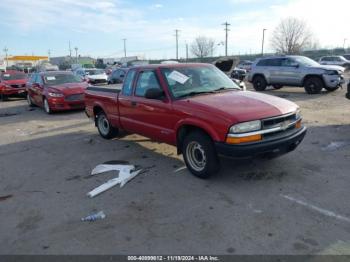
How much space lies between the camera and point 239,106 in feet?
15.0

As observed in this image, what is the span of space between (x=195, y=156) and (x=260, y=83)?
13.4 m

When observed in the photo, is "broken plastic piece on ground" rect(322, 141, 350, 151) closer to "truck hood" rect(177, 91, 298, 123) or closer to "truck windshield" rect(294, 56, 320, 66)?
"truck hood" rect(177, 91, 298, 123)

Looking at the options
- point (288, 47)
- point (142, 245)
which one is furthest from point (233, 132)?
point (288, 47)

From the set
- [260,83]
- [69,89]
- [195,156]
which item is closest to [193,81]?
[195,156]

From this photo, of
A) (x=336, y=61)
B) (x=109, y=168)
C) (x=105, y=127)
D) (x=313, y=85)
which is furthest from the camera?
(x=336, y=61)

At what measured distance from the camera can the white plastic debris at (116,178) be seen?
475 cm

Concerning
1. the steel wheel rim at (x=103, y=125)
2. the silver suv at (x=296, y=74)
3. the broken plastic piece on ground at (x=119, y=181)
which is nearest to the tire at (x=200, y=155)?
the broken plastic piece on ground at (x=119, y=181)

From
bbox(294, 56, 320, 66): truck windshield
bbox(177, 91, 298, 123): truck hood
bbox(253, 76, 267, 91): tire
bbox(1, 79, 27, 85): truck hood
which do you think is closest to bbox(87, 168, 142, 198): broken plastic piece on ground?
bbox(177, 91, 298, 123): truck hood

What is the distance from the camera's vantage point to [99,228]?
146 inches

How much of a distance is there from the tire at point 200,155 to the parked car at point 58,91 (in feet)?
26.3

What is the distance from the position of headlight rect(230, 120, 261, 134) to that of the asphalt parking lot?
873 millimetres

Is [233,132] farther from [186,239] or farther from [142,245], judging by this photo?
[142,245]

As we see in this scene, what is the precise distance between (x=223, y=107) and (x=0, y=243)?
324 cm

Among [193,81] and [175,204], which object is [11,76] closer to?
[193,81]
